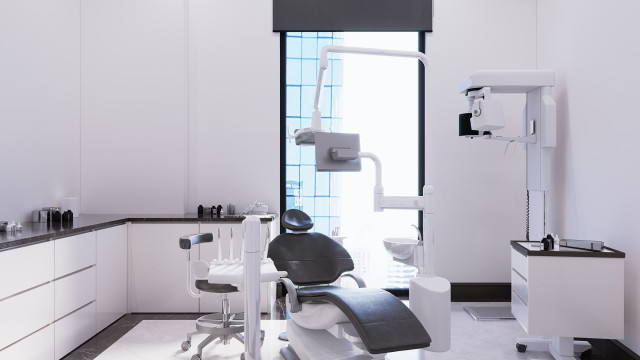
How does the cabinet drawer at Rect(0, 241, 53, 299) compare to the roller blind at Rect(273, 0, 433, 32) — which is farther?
the roller blind at Rect(273, 0, 433, 32)

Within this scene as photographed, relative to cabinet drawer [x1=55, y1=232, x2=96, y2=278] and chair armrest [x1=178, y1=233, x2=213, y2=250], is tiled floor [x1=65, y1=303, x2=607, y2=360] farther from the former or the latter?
chair armrest [x1=178, y1=233, x2=213, y2=250]

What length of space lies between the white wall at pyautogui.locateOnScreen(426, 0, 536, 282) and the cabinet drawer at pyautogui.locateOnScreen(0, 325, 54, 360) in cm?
Result: 377

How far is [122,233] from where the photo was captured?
4.55m

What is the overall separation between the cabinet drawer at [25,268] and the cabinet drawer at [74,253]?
113 mm

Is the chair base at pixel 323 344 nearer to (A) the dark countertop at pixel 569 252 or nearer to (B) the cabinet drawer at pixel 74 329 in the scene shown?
(A) the dark countertop at pixel 569 252

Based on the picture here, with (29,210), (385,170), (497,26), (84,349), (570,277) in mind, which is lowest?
(84,349)

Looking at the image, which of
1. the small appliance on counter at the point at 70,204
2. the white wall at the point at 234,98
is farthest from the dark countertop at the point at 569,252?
the small appliance on counter at the point at 70,204

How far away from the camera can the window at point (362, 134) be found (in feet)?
18.1

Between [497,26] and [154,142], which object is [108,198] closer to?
[154,142]

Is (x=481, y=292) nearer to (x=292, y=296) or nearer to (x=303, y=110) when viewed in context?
(x=303, y=110)

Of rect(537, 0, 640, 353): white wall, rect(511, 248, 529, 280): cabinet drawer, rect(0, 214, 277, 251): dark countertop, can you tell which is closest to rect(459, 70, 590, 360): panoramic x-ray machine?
rect(537, 0, 640, 353): white wall

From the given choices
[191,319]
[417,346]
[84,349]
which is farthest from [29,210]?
[417,346]

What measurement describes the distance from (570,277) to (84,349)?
11.9ft

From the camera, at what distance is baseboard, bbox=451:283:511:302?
17.5 feet
